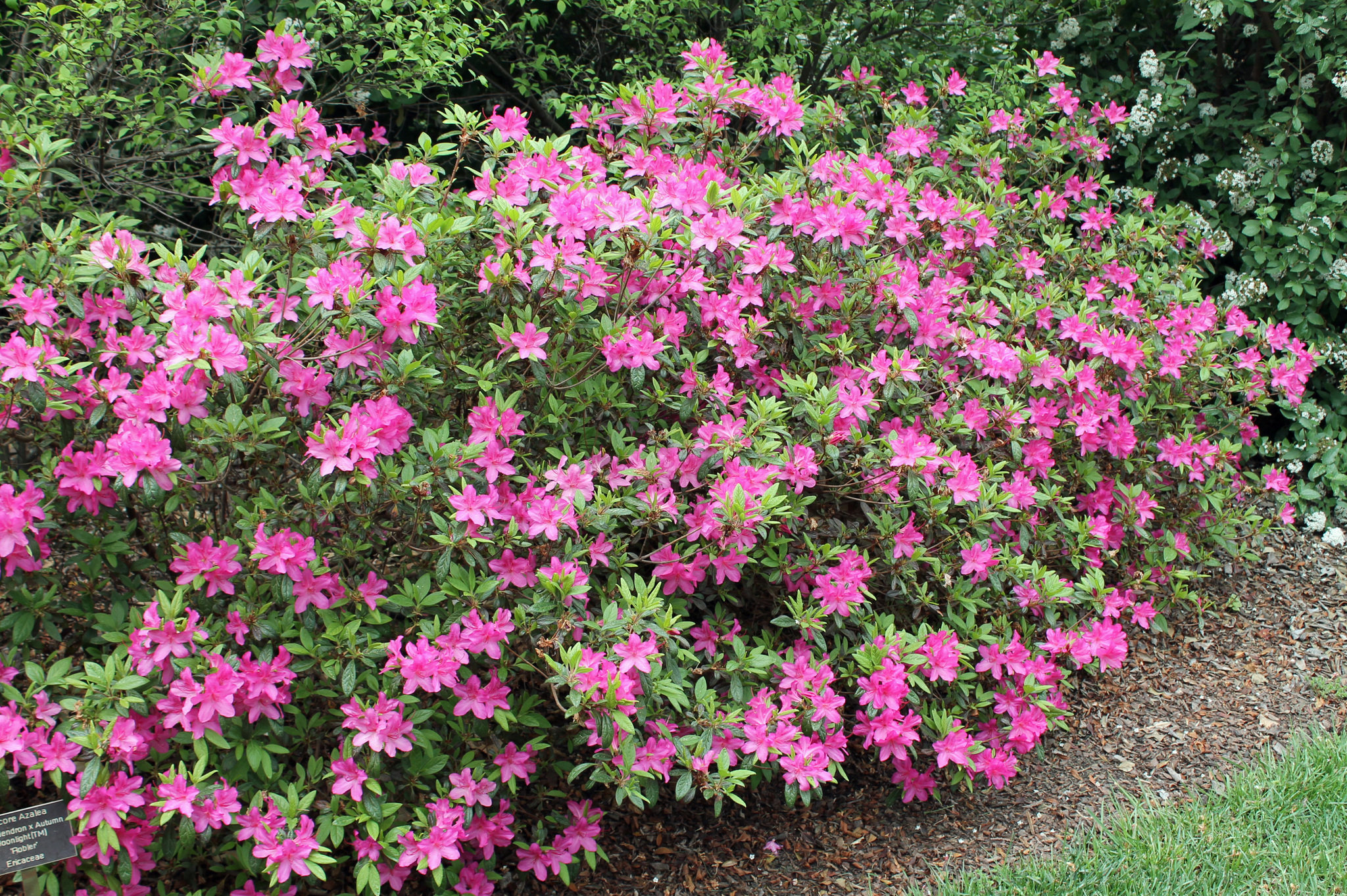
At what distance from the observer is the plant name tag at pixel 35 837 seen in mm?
2039

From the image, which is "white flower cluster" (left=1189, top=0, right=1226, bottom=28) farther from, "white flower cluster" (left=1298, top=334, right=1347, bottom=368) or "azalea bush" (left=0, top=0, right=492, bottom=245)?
"azalea bush" (left=0, top=0, right=492, bottom=245)

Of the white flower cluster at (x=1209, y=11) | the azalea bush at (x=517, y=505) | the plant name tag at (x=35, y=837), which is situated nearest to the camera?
the plant name tag at (x=35, y=837)

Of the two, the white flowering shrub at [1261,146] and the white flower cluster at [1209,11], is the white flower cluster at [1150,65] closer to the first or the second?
the white flowering shrub at [1261,146]

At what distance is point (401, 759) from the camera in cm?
244

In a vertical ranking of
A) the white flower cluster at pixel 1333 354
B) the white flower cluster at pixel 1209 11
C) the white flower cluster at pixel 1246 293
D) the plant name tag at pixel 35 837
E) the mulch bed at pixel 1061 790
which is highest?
the white flower cluster at pixel 1209 11

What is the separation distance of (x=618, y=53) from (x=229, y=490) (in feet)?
11.8

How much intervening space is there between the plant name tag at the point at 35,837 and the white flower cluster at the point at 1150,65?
16.3 ft

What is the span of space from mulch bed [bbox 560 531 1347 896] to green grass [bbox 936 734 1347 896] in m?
0.09

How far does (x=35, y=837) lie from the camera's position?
2068 mm

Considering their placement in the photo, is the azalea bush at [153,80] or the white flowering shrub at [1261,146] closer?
the azalea bush at [153,80]

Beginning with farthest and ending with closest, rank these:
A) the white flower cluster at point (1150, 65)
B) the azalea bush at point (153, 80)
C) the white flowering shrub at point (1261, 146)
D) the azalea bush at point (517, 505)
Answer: the white flower cluster at point (1150, 65), the white flowering shrub at point (1261, 146), the azalea bush at point (153, 80), the azalea bush at point (517, 505)

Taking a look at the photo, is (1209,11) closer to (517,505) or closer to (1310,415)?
(1310,415)

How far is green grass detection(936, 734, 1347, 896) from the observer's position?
2.72 meters

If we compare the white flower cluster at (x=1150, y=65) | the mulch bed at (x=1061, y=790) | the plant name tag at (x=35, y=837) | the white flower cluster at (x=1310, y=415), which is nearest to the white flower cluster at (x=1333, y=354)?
the white flower cluster at (x=1310, y=415)
